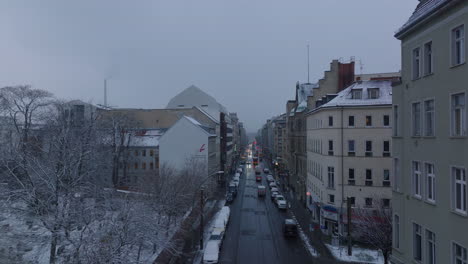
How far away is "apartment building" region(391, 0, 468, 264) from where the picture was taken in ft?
33.0

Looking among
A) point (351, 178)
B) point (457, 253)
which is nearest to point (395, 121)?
point (457, 253)

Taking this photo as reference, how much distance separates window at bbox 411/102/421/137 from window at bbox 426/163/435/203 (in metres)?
1.39

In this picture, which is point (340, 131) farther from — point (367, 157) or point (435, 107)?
point (435, 107)

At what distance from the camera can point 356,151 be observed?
1142 inches

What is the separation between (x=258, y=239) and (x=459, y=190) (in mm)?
20546

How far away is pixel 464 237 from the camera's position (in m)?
9.85

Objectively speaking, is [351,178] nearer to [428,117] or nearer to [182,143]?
[428,117]

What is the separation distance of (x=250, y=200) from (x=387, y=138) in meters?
23.7

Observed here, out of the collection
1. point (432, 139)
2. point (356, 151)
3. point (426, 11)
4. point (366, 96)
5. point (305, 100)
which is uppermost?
point (305, 100)

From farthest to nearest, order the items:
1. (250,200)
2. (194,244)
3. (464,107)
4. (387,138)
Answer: (250,200)
(387,138)
(194,244)
(464,107)

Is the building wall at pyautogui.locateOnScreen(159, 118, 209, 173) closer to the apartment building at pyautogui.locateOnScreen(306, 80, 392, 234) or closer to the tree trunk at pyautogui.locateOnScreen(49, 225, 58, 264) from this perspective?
the apartment building at pyautogui.locateOnScreen(306, 80, 392, 234)

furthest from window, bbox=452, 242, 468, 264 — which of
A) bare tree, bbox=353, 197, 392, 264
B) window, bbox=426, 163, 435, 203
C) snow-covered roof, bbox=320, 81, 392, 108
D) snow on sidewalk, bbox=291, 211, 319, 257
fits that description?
snow-covered roof, bbox=320, 81, 392, 108

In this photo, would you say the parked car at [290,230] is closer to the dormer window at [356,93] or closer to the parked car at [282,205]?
the parked car at [282,205]

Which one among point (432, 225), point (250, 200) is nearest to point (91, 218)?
point (432, 225)
